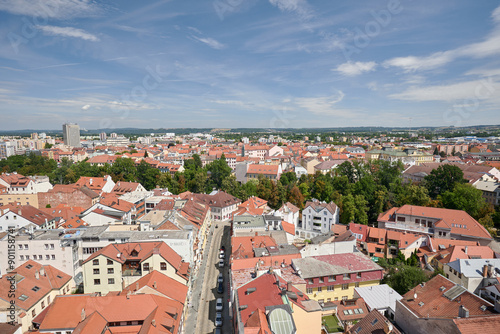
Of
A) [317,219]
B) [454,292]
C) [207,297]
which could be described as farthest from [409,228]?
[207,297]

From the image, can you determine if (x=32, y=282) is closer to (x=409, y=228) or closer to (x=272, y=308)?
(x=272, y=308)

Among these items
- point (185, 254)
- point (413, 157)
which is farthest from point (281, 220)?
point (413, 157)

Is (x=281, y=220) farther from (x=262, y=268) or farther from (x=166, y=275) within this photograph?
(x=166, y=275)

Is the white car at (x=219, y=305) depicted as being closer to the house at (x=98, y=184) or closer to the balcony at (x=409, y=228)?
the balcony at (x=409, y=228)

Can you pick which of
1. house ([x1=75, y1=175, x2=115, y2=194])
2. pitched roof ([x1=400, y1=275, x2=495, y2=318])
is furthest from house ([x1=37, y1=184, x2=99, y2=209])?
pitched roof ([x1=400, y1=275, x2=495, y2=318])

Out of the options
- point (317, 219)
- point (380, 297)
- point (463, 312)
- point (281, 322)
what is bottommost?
point (380, 297)

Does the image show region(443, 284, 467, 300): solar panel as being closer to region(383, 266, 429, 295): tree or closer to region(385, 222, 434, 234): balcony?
region(383, 266, 429, 295): tree

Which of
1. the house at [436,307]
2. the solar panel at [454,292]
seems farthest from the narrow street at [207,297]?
the solar panel at [454,292]
